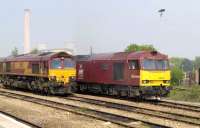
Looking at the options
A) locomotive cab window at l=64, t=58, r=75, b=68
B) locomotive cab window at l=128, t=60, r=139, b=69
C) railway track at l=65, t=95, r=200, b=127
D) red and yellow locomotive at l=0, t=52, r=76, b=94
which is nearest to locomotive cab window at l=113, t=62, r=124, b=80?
locomotive cab window at l=128, t=60, r=139, b=69

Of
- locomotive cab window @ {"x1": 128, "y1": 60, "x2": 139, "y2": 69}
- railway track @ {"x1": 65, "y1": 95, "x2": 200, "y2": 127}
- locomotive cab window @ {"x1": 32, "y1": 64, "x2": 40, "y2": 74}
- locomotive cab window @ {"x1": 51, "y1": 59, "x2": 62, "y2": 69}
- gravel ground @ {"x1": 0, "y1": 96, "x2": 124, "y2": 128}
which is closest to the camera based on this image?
gravel ground @ {"x1": 0, "y1": 96, "x2": 124, "y2": 128}

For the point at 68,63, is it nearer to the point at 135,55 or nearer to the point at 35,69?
the point at 35,69

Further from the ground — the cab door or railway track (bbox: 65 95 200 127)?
the cab door

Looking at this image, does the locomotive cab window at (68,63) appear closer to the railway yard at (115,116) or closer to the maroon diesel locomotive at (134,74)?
the maroon diesel locomotive at (134,74)

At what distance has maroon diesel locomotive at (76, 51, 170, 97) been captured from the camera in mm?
23297

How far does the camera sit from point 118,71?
1000 inches

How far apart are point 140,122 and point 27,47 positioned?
80.2 metres

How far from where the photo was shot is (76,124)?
573 inches

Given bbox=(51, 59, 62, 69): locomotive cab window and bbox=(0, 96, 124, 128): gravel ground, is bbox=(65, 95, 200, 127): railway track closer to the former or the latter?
bbox=(0, 96, 124, 128): gravel ground

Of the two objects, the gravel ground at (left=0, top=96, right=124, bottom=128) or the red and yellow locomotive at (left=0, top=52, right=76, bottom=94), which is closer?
the gravel ground at (left=0, top=96, right=124, bottom=128)

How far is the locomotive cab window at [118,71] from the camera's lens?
2491 centimetres

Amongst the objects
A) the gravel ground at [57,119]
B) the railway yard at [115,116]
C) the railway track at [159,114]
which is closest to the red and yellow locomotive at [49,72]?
the railway yard at [115,116]

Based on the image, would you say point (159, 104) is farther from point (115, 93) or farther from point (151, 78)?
point (115, 93)

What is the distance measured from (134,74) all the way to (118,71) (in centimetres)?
194
